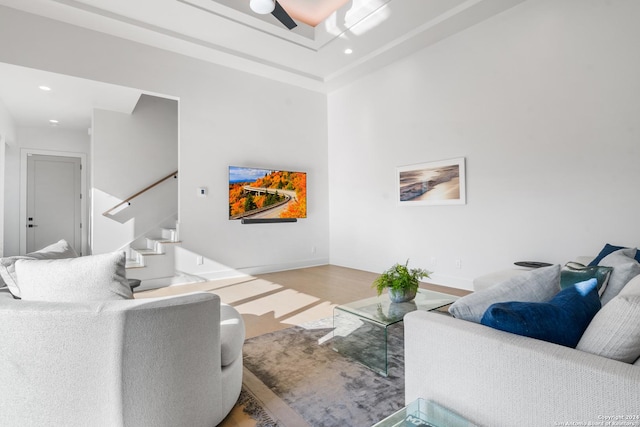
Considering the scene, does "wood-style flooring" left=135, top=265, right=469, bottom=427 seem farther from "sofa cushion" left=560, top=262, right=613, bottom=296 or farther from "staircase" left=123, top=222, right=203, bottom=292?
"sofa cushion" left=560, top=262, right=613, bottom=296

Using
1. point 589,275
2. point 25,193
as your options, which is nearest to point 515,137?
point 589,275

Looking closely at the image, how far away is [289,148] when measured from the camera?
623 cm

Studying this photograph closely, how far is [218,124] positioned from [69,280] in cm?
429

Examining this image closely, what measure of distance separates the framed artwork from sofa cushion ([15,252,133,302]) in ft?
13.7

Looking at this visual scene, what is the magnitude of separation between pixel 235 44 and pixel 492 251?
4.61 meters

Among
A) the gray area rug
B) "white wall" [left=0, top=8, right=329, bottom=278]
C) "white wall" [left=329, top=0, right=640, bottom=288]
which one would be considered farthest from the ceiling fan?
the gray area rug

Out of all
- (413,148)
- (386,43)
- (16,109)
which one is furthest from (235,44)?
(16,109)

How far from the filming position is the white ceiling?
396 centimetres

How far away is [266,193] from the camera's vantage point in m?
5.79

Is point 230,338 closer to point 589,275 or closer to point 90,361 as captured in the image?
point 90,361

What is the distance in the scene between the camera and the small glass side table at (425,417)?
3.71ft

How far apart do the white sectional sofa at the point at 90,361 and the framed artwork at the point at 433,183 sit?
4063mm

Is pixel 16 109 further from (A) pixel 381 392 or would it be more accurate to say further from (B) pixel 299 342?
(A) pixel 381 392

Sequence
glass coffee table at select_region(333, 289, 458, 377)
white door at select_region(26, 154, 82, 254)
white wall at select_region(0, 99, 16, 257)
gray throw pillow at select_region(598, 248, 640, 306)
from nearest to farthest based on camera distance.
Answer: gray throw pillow at select_region(598, 248, 640, 306), glass coffee table at select_region(333, 289, 458, 377), white wall at select_region(0, 99, 16, 257), white door at select_region(26, 154, 82, 254)
